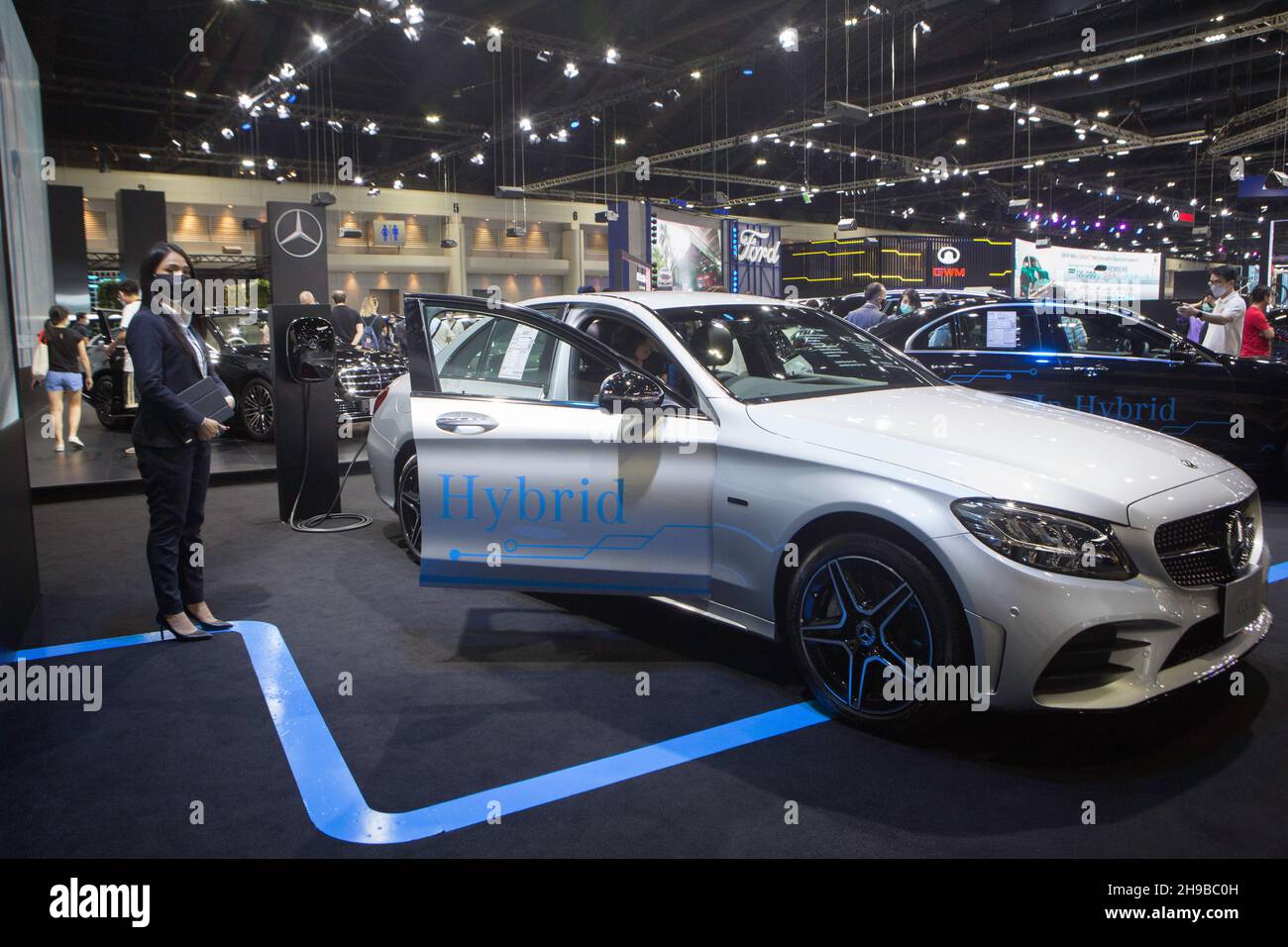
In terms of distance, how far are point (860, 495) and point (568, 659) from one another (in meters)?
1.54

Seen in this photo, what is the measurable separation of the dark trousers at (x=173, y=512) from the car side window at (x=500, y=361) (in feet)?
3.79

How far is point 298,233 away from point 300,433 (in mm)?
4575

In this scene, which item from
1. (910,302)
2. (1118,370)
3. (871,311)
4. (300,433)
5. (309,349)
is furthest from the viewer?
(910,302)

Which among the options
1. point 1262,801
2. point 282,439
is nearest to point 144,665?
point 282,439

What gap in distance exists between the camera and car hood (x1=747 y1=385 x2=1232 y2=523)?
2680 millimetres

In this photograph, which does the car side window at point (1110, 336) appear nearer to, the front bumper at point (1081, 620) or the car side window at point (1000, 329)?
the car side window at point (1000, 329)

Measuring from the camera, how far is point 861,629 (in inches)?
115

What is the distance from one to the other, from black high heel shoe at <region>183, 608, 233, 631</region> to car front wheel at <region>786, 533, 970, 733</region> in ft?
8.82

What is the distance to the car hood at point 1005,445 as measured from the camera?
8.79ft

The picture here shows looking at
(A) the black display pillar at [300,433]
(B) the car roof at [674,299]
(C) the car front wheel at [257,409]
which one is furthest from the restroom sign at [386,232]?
(B) the car roof at [674,299]

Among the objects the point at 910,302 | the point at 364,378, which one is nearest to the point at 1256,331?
the point at 910,302

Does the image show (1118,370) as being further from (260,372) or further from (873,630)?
(260,372)

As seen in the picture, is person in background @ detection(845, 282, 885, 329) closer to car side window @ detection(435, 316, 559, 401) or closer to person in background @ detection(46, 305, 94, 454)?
car side window @ detection(435, 316, 559, 401)
